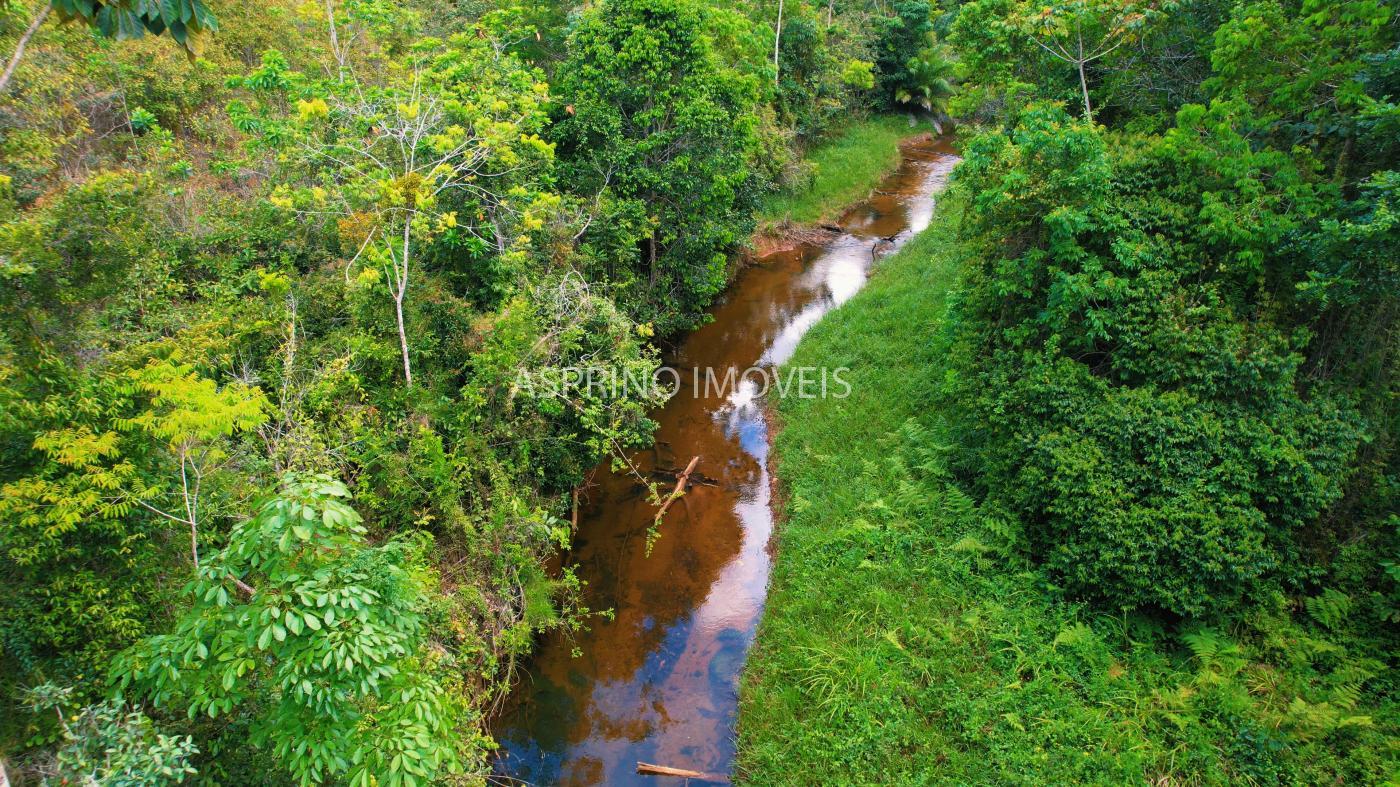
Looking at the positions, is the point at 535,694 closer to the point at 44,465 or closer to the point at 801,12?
the point at 44,465

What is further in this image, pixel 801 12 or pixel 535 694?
pixel 801 12

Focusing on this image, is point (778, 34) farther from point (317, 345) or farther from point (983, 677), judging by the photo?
point (983, 677)

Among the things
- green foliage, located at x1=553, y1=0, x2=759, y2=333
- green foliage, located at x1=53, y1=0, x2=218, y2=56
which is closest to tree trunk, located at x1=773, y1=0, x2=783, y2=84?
green foliage, located at x1=553, y1=0, x2=759, y2=333

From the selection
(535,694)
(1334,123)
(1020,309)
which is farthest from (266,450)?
(1334,123)

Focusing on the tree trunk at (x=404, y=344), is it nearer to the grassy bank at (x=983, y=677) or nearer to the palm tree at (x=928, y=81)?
the grassy bank at (x=983, y=677)

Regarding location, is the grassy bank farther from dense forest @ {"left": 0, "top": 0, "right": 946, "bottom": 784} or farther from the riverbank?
the riverbank

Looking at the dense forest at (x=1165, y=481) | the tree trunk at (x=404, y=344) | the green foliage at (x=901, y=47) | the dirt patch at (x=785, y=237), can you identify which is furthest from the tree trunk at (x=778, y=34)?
the tree trunk at (x=404, y=344)

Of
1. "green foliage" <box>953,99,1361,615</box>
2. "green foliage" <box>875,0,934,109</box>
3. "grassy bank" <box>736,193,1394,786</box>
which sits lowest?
"grassy bank" <box>736,193,1394,786</box>

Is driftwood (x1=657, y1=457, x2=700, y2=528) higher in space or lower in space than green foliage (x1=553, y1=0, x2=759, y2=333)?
lower
